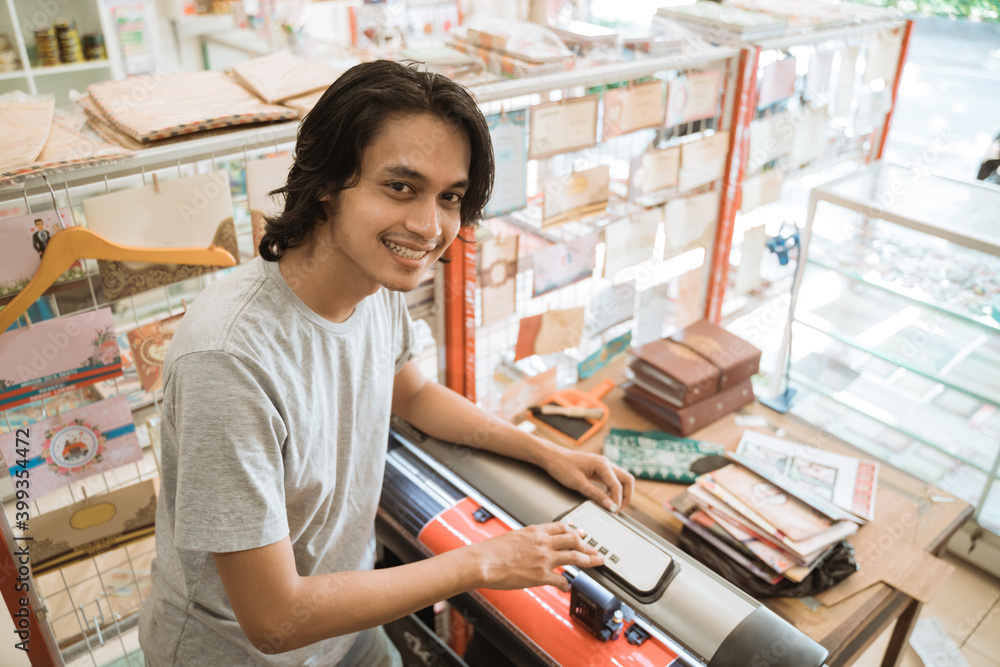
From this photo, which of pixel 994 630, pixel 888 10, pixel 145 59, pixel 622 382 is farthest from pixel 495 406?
pixel 145 59

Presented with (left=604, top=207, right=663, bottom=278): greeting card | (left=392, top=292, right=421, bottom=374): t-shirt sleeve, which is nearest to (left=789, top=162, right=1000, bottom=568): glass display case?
(left=604, top=207, right=663, bottom=278): greeting card

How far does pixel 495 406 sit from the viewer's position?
6.12ft

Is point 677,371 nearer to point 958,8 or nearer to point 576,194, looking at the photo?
point 576,194

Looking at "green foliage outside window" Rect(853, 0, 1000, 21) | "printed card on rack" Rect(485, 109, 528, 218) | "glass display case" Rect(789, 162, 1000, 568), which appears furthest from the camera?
"green foliage outside window" Rect(853, 0, 1000, 21)

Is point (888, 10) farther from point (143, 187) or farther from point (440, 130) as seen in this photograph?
point (143, 187)

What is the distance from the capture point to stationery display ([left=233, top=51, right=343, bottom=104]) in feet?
4.10

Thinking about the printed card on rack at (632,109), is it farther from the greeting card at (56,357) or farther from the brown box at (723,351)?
the greeting card at (56,357)

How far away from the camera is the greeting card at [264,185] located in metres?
1.21

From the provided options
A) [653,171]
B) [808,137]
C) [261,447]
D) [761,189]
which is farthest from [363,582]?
[808,137]

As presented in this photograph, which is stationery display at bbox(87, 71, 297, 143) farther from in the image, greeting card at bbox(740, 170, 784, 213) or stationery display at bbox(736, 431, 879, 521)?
greeting card at bbox(740, 170, 784, 213)

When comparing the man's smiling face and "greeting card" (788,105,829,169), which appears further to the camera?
"greeting card" (788,105,829,169)

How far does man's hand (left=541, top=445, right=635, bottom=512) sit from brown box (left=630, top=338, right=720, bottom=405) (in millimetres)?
481

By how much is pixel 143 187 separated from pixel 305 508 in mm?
546

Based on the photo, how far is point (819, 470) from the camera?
166cm
